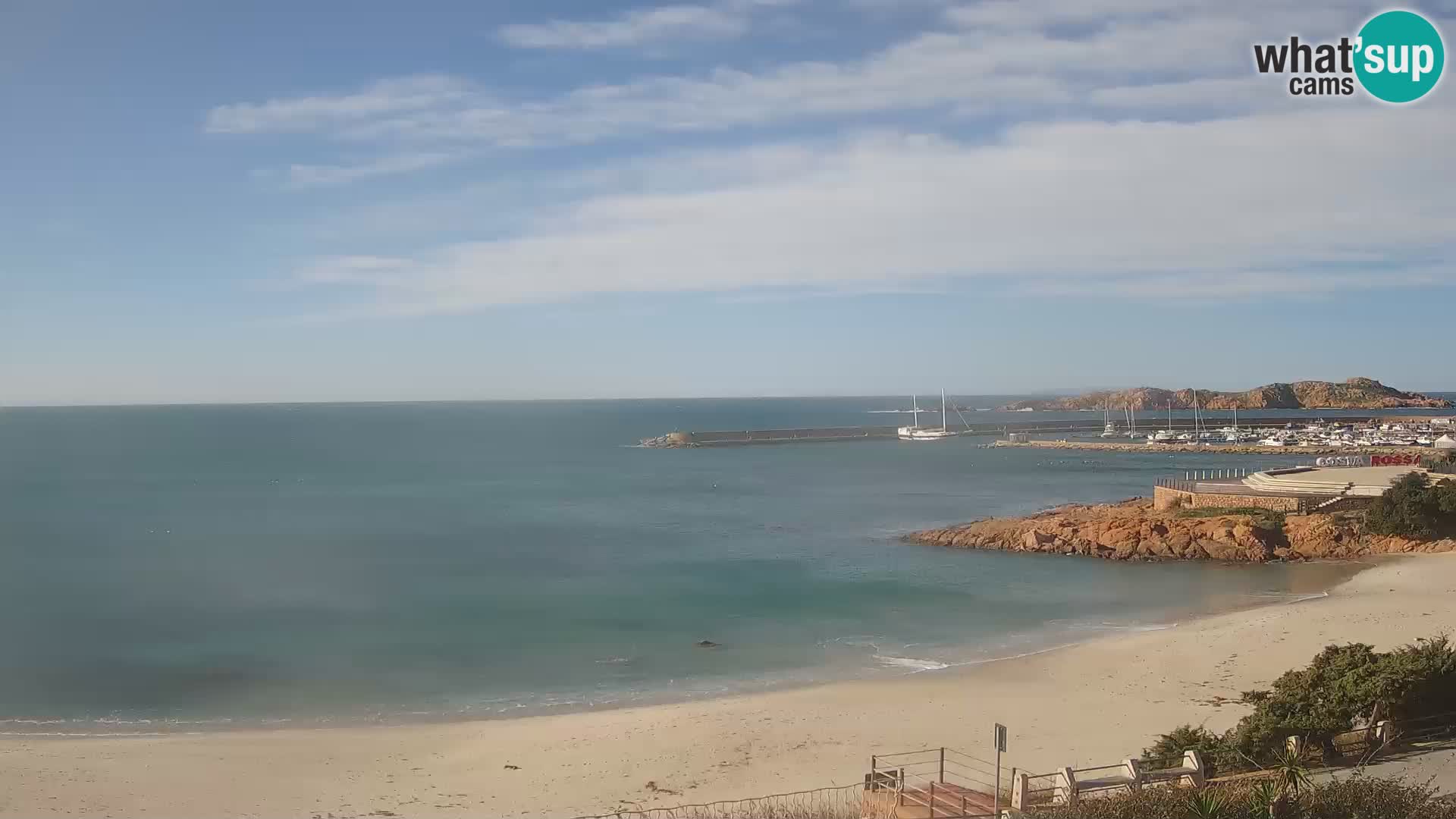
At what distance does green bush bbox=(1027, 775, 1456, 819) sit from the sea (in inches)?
493

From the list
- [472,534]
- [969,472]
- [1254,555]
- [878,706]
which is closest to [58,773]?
[878,706]

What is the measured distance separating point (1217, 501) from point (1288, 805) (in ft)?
120

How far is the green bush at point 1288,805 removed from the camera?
991cm

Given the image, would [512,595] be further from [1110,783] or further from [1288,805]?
[1288,805]

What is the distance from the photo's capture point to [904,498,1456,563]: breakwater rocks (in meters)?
36.8

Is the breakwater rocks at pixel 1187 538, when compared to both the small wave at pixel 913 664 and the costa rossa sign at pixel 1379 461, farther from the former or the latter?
the small wave at pixel 913 664

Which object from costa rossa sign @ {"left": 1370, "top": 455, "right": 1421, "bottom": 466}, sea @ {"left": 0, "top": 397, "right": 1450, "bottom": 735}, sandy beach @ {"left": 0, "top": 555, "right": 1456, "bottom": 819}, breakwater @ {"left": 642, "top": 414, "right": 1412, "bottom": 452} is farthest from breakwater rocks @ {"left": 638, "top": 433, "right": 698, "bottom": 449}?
sandy beach @ {"left": 0, "top": 555, "right": 1456, "bottom": 819}

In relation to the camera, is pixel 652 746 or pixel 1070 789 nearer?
pixel 1070 789

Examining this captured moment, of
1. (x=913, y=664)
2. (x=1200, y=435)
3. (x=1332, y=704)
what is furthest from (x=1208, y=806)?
(x=1200, y=435)

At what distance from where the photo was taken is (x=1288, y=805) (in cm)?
1016

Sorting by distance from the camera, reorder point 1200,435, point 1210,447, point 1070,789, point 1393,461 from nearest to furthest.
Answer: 1. point 1070,789
2. point 1393,461
3. point 1210,447
4. point 1200,435

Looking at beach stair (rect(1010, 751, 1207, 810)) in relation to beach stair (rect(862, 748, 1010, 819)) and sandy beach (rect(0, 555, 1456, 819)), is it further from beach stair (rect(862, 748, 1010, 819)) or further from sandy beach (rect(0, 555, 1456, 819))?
sandy beach (rect(0, 555, 1456, 819))

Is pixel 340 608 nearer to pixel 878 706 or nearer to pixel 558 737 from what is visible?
pixel 558 737

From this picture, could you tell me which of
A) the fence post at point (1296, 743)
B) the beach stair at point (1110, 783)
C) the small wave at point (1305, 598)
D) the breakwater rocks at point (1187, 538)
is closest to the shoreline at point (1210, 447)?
the breakwater rocks at point (1187, 538)
